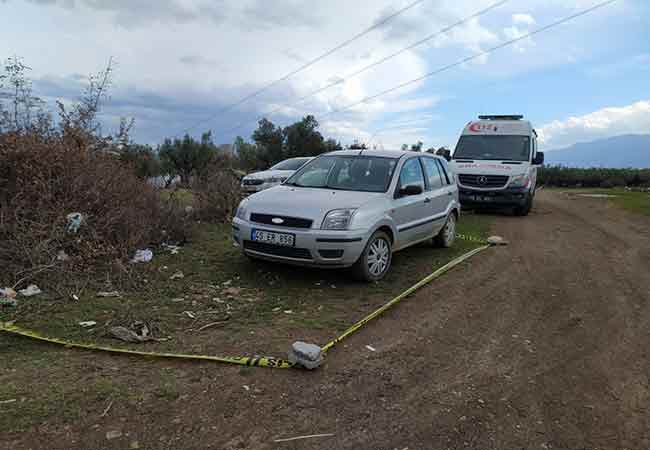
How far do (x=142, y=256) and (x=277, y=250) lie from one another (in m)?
2.21

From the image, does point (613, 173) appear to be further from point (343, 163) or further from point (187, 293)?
point (187, 293)

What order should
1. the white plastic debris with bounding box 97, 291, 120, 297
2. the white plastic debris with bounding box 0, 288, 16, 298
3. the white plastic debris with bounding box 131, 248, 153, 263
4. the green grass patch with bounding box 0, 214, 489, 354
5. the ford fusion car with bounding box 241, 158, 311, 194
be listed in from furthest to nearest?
the ford fusion car with bounding box 241, 158, 311, 194 < the white plastic debris with bounding box 131, 248, 153, 263 < the white plastic debris with bounding box 97, 291, 120, 297 < the white plastic debris with bounding box 0, 288, 16, 298 < the green grass patch with bounding box 0, 214, 489, 354

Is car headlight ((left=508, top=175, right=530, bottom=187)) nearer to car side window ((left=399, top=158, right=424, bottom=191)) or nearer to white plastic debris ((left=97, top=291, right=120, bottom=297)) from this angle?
car side window ((left=399, top=158, right=424, bottom=191))

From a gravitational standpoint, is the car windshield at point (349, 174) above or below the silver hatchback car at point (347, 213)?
above

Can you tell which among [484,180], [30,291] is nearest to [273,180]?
[484,180]

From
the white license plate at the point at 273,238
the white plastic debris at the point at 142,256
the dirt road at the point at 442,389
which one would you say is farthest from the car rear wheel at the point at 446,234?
the white plastic debris at the point at 142,256

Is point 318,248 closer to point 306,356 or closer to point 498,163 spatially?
point 306,356

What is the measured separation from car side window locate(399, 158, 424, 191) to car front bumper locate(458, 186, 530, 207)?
6.22 meters

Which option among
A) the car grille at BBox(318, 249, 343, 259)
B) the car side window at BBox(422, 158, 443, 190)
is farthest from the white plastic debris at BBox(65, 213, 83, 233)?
the car side window at BBox(422, 158, 443, 190)

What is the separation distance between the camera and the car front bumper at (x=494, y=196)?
12.4 m

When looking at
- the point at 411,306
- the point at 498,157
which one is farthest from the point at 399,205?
the point at 498,157

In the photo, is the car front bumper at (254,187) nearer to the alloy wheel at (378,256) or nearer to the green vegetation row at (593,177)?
the alloy wheel at (378,256)

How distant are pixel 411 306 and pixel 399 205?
165 centimetres

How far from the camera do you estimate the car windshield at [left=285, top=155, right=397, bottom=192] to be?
20.7 ft
